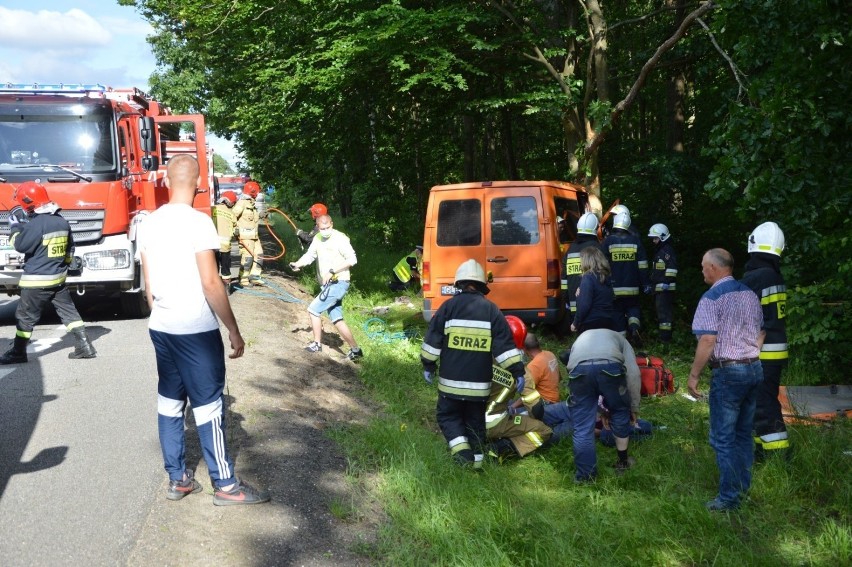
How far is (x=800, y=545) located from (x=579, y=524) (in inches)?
50.1

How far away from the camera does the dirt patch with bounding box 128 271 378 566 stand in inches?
172

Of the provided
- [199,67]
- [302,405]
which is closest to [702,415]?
[302,405]

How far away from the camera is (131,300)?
1185 centimetres

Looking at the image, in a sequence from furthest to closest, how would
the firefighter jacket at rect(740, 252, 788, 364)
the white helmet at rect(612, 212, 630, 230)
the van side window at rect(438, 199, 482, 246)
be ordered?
the van side window at rect(438, 199, 482, 246), the white helmet at rect(612, 212, 630, 230), the firefighter jacket at rect(740, 252, 788, 364)

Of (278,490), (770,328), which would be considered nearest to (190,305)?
(278,490)

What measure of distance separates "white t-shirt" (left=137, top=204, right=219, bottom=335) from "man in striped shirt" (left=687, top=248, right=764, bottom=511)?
308cm

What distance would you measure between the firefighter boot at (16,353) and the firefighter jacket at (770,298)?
6.79m

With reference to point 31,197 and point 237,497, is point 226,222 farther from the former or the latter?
point 237,497

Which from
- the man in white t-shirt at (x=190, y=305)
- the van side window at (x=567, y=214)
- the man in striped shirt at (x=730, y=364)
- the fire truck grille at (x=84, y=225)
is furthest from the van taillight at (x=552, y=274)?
the man in white t-shirt at (x=190, y=305)

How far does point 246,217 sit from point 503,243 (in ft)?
17.9

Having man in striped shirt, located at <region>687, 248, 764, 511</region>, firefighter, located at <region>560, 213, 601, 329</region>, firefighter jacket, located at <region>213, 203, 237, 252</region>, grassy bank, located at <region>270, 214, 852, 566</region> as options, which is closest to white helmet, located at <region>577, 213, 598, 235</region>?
firefighter, located at <region>560, 213, 601, 329</region>

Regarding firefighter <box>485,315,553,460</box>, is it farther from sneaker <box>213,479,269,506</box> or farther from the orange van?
the orange van

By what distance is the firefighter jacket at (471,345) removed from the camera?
5.98m

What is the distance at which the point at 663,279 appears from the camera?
1090 centimetres
